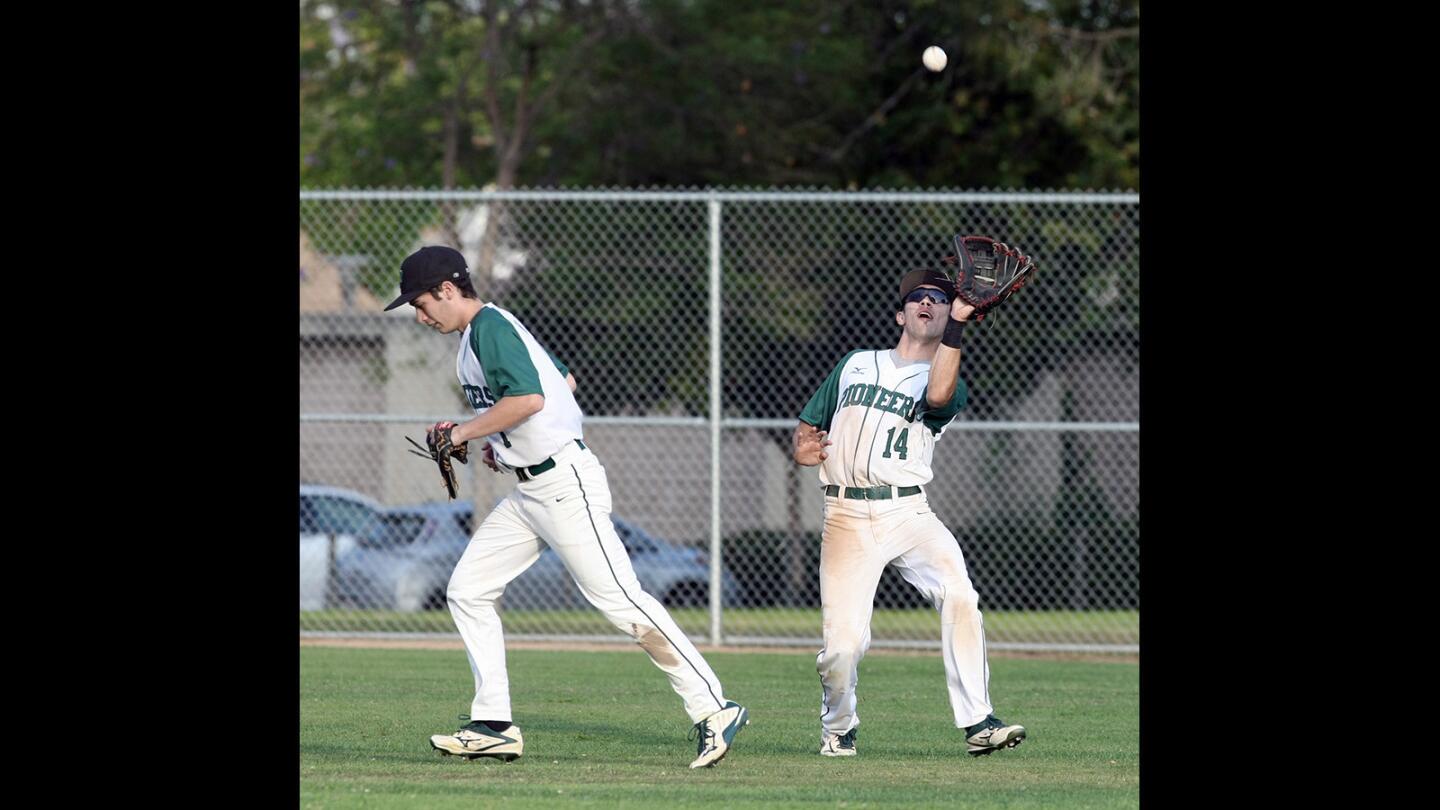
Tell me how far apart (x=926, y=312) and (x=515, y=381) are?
189cm

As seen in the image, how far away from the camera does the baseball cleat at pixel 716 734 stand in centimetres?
704

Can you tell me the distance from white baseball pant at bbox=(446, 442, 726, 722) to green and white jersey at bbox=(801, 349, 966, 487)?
43.0 inches

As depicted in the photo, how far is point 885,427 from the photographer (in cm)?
773

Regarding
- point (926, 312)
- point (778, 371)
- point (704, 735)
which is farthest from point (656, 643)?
point (778, 371)

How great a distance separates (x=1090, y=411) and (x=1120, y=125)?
4.14m

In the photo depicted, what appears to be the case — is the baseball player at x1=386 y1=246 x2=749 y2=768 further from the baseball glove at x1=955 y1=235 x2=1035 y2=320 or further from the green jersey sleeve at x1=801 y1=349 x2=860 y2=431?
the baseball glove at x1=955 y1=235 x2=1035 y2=320

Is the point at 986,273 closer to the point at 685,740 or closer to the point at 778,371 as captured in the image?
the point at 685,740

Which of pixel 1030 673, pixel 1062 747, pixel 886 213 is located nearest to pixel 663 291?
pixel 886 213

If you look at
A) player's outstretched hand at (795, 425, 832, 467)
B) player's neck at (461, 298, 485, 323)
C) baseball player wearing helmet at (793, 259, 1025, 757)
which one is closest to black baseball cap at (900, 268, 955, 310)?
baseball player wearing helmet at (793, 259, 1025, 757)

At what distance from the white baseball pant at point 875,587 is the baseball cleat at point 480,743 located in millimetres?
1301

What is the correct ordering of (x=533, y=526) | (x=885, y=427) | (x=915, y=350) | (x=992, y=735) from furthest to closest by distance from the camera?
(x=915, y=350) → (x=885, y=427) → (x=992, y=735) → (x=533, y=526)

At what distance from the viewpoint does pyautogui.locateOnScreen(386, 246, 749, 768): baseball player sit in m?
7.11

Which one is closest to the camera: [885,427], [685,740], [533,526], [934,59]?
[533,526]

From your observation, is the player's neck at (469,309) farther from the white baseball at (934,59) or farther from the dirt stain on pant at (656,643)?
the white baseball at (934,59)
